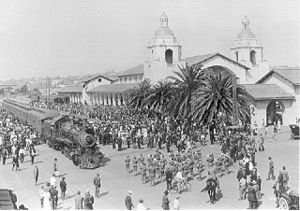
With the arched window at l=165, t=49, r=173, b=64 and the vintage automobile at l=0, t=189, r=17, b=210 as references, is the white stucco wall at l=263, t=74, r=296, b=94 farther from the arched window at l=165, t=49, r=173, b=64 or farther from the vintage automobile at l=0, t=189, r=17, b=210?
the vintage automobile at l=0, t=189, r=17, b=210

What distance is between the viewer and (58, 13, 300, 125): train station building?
118 feet

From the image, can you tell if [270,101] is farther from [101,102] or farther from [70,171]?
[101,102]

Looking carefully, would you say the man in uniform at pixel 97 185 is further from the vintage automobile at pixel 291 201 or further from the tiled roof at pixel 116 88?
the tiled roof at pixel 116 88

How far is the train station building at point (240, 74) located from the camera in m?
35.9

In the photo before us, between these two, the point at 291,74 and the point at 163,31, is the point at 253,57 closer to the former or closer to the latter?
the point at 163,31

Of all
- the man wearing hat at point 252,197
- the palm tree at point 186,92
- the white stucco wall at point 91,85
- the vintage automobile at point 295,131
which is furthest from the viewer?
the white stucco wall at point 91,85


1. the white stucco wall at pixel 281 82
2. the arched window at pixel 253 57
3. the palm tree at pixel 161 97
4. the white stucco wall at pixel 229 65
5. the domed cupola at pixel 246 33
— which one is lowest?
the palm tree at pixel 161 97

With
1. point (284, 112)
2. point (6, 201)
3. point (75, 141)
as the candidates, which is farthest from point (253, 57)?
point (6, 201)

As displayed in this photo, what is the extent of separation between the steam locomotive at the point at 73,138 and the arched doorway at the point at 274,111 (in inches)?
670

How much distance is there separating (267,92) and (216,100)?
879cm

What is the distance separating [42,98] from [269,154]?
235ft

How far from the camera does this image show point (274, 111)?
36625 millimetres

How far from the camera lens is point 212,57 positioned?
47.5 metres

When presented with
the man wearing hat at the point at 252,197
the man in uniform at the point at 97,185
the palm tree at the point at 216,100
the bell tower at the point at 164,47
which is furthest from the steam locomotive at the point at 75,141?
the bell tower at the point at 164,47
